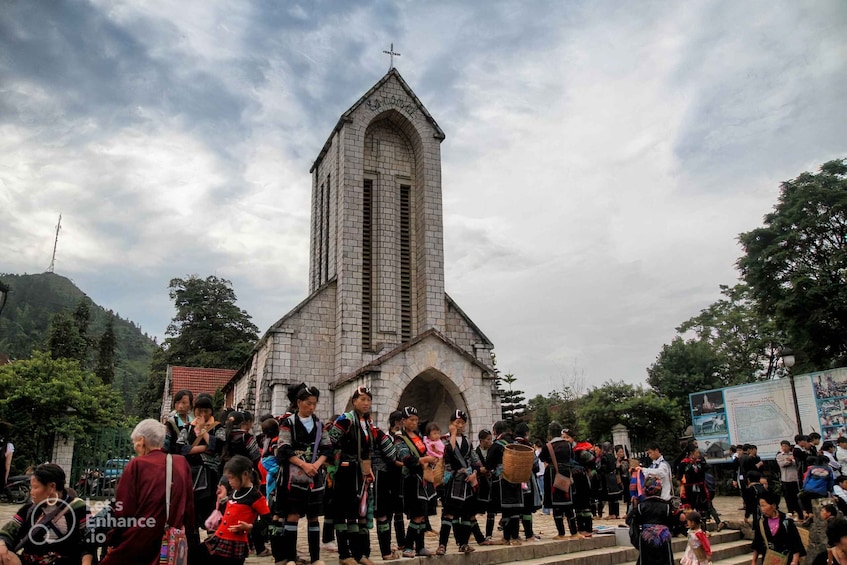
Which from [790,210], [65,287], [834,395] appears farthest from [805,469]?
[65,287]

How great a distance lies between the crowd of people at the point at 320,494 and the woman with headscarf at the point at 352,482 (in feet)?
0.05

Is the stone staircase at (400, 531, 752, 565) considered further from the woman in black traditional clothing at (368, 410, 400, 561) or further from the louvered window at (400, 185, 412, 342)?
the louvered window at (400, 185, 412, 342)

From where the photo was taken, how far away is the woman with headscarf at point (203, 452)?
657 centimetres

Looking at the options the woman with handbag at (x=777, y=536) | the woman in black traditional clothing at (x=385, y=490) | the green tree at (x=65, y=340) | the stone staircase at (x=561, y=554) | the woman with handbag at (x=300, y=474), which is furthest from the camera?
the green tree at (x=65, y=340)

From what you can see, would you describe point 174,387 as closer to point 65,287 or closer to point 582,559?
point 582,559

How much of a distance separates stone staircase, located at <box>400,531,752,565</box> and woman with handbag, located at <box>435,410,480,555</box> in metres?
0.30

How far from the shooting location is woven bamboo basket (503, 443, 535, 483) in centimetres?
852

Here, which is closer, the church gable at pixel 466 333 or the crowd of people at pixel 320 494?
the crowd of people at pixel 320 494

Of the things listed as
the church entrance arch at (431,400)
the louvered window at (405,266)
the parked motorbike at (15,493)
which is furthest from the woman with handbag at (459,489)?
the louvered window at (405,266)

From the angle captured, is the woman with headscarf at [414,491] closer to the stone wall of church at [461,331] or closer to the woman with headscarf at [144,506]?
the woman with headscarf at [144,506]

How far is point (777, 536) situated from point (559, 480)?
305cm

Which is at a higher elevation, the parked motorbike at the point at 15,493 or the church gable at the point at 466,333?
the church gable at the point at 466,333

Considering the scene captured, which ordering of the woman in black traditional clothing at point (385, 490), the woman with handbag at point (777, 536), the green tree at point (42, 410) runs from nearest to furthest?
the woman in black traditional clothing at point (385, 490) → the woman with handbag at point (777, 536) → the green tree at point (42, 410)

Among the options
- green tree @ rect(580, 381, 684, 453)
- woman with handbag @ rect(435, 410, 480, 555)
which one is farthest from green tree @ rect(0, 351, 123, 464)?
green tree @ rect(580, 381, 684, 453)
